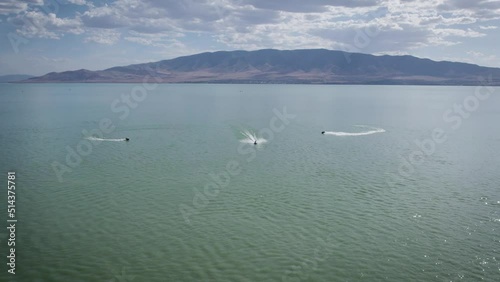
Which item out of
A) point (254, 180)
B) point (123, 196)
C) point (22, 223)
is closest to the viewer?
point (22, 223)

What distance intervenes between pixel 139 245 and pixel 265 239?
10926 mm

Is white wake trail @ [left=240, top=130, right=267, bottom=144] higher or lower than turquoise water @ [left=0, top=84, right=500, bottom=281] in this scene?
higher

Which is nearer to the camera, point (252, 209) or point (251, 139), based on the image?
point (252, 209)

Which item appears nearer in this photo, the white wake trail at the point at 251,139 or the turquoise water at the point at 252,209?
the turquoise water at the point at 252,209

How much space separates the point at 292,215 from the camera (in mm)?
40031

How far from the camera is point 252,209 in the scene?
41750 millimetres

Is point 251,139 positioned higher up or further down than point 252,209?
higher up

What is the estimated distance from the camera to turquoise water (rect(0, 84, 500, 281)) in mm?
29547

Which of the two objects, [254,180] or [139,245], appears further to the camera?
[254,180]

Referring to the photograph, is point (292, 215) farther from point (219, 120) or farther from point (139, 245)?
point (219, 120)

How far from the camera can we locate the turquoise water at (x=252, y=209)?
96.9ft

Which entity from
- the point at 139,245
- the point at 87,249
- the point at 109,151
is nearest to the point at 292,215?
the point at 139,245

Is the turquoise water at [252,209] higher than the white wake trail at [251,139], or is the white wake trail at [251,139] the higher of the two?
the white wake trail at [251,139]

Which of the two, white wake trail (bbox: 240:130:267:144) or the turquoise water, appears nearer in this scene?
the turquoise water
